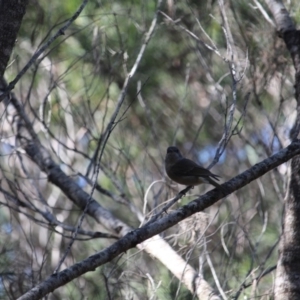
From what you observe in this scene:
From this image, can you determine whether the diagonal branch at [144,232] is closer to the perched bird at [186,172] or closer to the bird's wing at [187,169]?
the perched bird at [186,172]

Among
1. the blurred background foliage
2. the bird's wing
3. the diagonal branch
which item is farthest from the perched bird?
the diagonal branch

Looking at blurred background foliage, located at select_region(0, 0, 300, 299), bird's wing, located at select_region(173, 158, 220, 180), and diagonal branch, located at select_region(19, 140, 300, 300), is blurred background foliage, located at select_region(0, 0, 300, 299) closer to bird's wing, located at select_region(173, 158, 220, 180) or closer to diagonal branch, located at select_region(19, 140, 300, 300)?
bird's wing, located at select_region(173, 158, 220, 180)

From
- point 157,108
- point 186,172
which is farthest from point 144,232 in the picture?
point 157,108

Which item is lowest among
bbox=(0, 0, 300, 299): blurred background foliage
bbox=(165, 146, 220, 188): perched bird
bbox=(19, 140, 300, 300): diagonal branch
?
bbox=(19, 140, 300, 300): diagonal branch

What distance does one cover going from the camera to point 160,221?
274 cm

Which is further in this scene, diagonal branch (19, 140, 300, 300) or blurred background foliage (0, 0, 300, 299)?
blurred background foliage (0, 0, 300, 299)

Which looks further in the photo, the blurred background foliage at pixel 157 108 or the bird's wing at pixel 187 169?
the blurred background foliage at pixel 157 108

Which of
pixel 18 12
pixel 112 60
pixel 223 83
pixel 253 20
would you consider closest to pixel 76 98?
pixel 112 60

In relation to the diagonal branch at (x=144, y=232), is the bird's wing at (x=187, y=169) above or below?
above

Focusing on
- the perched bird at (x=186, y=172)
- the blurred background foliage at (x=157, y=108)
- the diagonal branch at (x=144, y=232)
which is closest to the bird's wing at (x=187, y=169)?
the perched bird at (x=186, y=172)

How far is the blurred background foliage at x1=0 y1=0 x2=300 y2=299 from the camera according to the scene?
492cm

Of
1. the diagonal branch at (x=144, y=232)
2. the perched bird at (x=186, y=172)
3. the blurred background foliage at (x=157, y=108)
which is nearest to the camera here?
the diagonal branch at (x=144, y=232)

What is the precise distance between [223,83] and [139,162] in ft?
4.70

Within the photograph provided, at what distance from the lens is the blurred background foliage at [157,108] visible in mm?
4918
